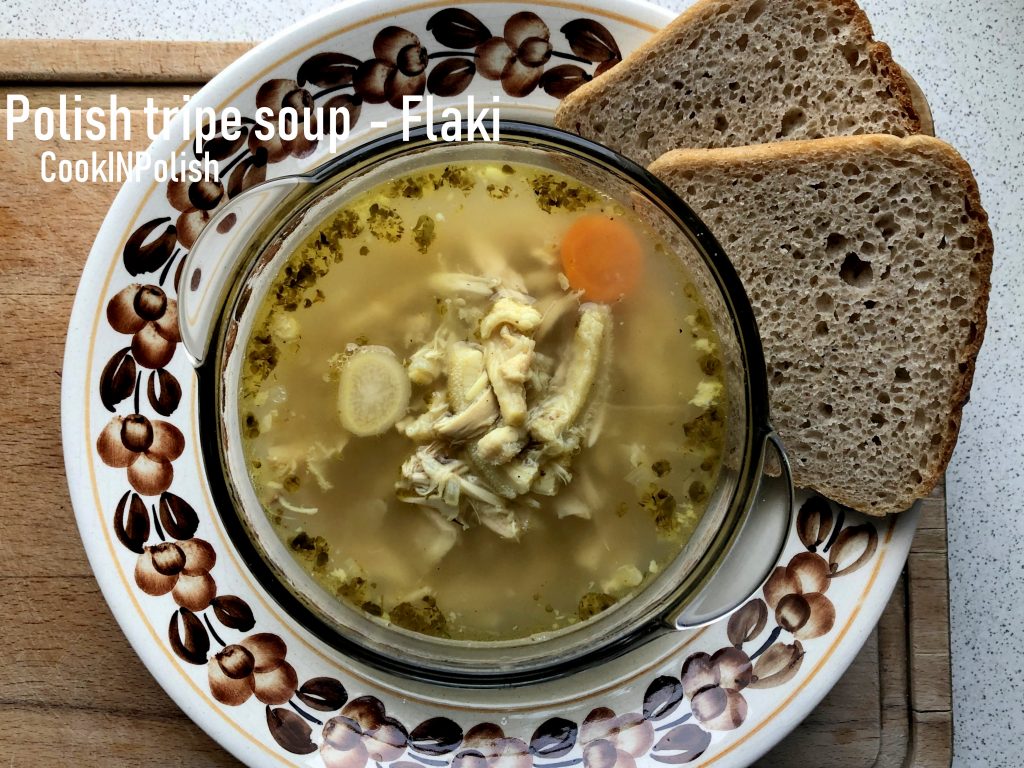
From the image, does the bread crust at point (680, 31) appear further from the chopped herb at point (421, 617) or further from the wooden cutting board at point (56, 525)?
the chopped herb at point (421, 617)

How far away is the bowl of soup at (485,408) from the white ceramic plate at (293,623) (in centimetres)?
15

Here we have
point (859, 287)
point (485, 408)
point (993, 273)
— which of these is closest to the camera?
point (485, 408)

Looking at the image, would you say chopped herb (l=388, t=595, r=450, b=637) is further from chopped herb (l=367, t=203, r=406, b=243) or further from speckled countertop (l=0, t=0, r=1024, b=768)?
speckled countertop (l=0, t=0, r=1024, b=768)

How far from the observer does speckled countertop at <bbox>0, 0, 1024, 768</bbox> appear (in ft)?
5.30

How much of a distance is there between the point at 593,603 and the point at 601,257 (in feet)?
1.53

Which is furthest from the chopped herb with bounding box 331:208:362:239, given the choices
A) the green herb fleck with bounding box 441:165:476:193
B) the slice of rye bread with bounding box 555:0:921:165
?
the slice of rye bread with bounding box 555:0:921:165

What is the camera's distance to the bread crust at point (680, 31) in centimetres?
139

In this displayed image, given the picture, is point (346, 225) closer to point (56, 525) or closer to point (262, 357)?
point (262, 357)

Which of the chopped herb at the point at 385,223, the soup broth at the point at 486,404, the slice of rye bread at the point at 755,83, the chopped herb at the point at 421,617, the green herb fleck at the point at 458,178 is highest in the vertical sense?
the slice of rye bread at the point at 755,83

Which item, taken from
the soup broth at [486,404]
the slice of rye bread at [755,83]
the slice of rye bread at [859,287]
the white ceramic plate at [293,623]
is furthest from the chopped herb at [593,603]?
the slice of rye bread at [755,83]

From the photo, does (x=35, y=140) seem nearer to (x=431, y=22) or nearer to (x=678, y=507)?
(x=431, y=22)

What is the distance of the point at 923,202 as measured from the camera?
4.48 ft

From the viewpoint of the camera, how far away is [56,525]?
59.5 inches

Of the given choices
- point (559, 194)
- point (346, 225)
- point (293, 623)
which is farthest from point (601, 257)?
point (293, 623)
